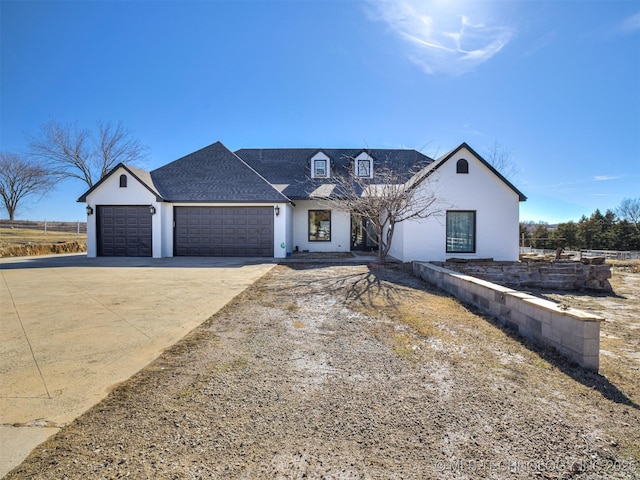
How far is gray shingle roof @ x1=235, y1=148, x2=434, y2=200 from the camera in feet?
59.4

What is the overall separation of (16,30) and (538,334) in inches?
632

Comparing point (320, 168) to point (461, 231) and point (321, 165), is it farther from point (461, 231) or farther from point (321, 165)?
point (461, 231)

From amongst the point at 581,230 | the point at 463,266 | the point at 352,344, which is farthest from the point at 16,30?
the point at 581,230

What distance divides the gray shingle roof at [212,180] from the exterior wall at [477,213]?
6.74 m

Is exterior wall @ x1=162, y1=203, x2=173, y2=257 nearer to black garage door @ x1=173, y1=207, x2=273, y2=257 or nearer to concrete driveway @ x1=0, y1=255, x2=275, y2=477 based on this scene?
black garage door @ x1=173, y1=207, x2=273, y2=257

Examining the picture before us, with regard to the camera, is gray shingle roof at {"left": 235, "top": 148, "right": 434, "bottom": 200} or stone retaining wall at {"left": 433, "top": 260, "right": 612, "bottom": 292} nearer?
stone retaining wall at {"left": 433, "top": 260, "right": 612, "bottom": 292}

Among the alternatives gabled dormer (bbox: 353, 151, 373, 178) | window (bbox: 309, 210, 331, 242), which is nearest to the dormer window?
gabled dormer (bbox: 353, 151, 373, 178)

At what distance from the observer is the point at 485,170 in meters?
12.3

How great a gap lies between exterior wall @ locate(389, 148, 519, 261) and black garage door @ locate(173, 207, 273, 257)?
7289 mm

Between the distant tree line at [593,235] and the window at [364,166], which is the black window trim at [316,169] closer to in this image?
the window at [364,166]

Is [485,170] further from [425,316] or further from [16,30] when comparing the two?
[16,30]

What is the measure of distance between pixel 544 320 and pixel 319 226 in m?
13.7

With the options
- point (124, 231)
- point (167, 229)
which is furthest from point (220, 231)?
point (124, 231)

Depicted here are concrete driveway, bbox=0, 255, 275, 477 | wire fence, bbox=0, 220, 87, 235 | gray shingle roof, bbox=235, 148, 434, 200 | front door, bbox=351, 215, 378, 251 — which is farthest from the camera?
wire fence, bbox=0, 220, 87, 235
